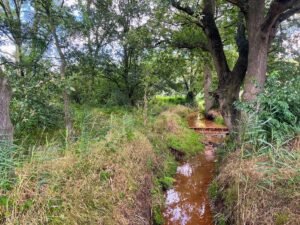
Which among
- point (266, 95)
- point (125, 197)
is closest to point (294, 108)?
point (266, 95)

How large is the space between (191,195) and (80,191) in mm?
3196

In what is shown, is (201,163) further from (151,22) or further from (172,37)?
(151,22)

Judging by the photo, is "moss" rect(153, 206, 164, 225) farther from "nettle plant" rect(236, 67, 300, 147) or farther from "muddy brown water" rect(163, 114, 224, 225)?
"nettle plant" rect(236, 67, 300, 147)

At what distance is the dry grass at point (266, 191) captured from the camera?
2953mm

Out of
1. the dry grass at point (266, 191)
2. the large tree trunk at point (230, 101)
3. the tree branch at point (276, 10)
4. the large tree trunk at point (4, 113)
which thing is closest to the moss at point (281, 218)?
the dry grass at point (266, 191)

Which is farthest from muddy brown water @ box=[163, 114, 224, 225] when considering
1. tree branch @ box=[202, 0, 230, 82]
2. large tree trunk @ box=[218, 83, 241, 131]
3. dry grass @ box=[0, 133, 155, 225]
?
tree branch @ box=[202, 0, 230, 82]

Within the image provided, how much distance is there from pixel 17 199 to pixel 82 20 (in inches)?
172

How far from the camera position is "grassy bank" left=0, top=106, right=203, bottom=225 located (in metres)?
2.44

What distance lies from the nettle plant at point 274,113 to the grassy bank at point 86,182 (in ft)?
6.92

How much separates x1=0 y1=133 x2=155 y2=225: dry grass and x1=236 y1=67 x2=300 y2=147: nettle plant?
229 centimetres

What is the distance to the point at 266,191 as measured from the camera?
10.6 ft

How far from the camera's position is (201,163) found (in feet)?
24.9

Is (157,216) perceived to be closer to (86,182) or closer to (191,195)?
(191,195)

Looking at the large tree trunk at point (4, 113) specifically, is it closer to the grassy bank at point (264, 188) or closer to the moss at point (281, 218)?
the grassy bank at point (264, 188)
